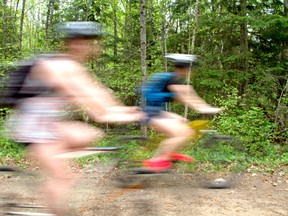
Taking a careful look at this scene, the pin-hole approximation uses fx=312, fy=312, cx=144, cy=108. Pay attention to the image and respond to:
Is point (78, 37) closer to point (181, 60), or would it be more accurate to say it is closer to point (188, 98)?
point (181, 60)

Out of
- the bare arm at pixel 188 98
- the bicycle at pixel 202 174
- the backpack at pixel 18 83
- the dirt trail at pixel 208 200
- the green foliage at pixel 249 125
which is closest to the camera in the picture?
the backpack at pixel 18 83

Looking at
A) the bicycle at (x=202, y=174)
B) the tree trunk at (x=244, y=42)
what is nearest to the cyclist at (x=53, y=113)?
the bicycle at (x=202, y=174)

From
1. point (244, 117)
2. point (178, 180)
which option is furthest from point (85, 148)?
point (244, 117)

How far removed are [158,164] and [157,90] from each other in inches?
29.5

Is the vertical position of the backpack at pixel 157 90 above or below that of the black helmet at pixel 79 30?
below

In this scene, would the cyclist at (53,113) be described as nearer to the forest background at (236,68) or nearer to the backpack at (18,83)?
the backpack at (18,83)

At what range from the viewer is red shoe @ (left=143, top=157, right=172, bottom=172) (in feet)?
8.52

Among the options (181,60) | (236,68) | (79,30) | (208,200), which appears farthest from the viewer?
(236,68)

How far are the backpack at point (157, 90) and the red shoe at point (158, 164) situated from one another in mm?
547

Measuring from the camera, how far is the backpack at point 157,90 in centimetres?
293

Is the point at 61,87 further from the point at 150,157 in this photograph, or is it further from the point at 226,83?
the point at 226,83

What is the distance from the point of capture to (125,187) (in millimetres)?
2596

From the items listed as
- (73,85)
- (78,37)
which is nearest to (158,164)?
(73,85)

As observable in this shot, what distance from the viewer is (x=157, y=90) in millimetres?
3010
